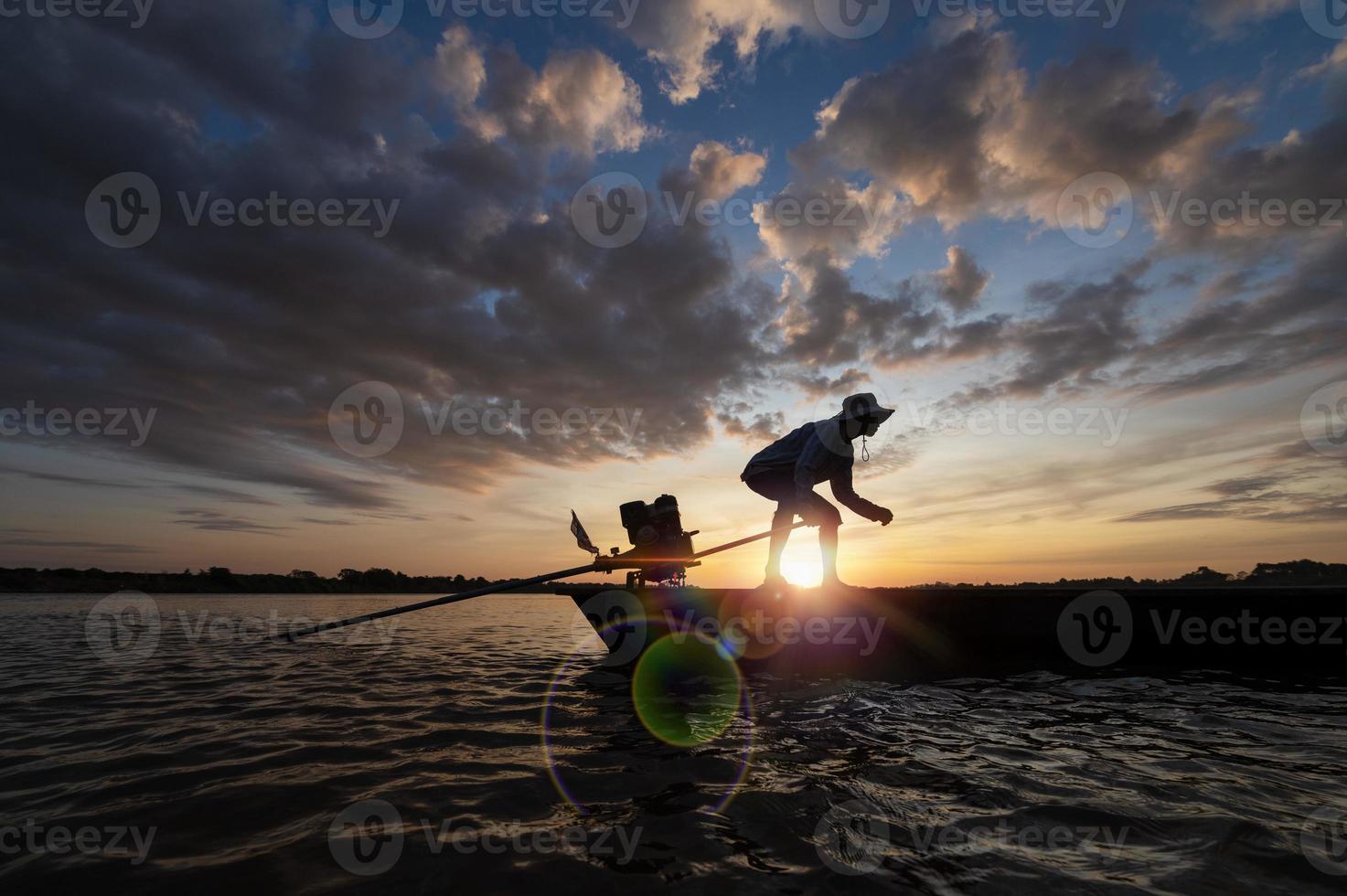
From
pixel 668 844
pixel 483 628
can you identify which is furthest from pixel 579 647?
pixel 668 844

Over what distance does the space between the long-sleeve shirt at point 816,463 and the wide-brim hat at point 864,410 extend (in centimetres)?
24

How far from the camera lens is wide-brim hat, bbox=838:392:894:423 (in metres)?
7.29

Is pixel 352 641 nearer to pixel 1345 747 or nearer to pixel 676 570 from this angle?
pixel 676 570

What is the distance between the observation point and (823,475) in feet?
25.6

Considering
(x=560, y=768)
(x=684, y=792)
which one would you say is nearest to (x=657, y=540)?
(x=560, y=768)

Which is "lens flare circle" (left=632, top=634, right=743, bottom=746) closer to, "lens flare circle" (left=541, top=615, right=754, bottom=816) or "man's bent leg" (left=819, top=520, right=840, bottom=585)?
"lens flare circle" (left=541, top=615, right=754, bottom=816)

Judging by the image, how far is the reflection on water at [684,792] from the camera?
2.33 meters

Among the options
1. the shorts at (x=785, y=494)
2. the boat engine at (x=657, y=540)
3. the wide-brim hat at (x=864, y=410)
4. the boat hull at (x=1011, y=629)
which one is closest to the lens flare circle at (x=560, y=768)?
the boat hull at (x=1011, y=629)

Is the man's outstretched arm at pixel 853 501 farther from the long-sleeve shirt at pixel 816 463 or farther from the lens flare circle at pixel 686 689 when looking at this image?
the lens flare circle at pixel 686 689

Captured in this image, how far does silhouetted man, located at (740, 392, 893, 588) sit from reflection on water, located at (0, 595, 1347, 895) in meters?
2.17

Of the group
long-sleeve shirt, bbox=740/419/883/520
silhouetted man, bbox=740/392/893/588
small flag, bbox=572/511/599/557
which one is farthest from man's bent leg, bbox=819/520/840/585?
small flag, bbox=572/511/599/557

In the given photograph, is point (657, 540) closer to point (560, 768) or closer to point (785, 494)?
point (785, 494)

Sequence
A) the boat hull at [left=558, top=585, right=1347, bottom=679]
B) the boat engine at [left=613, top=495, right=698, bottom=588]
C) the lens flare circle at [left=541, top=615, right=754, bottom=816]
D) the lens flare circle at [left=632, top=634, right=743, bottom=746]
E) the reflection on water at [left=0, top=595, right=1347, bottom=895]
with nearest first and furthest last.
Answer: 1. the reflection on water at [left=0, top=595, right=1347, bottom=895]
2. the lens flare circle at [left=541, top=615, right=754, bottom=816]
3. the lens flare circle at [left=632, top=634, right=743, bottom=746]
4. the boat hull at [left=558, top=585, right=1347, bottom=679]
5. the boat engine at [left=613, top=495, right=698, bottom=588]

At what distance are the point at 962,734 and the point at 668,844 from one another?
300 centimetres
